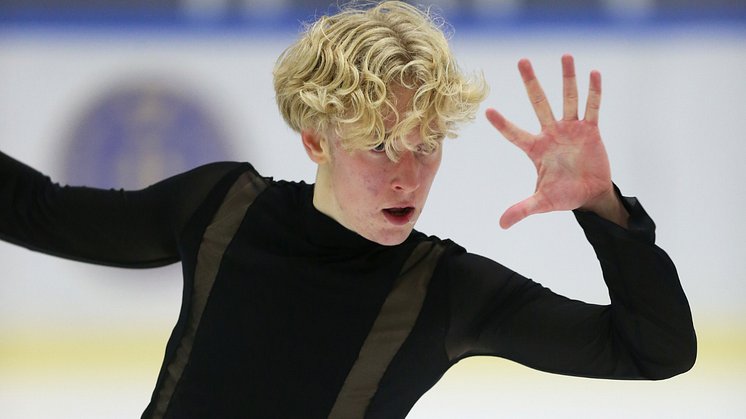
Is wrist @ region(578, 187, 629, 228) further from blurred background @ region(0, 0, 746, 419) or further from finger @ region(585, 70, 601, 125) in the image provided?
blurred background @ region(0, 0, 746, 419)

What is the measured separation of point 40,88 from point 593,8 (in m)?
3.01

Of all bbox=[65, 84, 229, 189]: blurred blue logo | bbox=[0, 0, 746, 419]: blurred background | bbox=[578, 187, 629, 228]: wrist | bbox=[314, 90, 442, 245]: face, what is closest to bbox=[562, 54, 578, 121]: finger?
→ bbox=[578, 187, 629, 228]: wrist

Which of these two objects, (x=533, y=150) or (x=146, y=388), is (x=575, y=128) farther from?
(x=146, y=388)

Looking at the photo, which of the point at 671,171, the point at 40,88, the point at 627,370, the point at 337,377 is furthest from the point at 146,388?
the point at 671,171

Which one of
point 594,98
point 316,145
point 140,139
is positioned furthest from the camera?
point 140,139

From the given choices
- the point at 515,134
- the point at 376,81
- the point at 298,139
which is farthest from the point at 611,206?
the point at 298,139

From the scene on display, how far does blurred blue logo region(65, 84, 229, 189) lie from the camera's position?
3.49 metres

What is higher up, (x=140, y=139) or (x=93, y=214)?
(x=140, y=139)

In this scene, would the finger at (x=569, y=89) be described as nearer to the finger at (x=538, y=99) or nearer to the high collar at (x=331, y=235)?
the finger at (x=538, y=99)

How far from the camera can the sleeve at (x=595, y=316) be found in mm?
1125

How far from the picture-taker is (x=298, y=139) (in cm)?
354

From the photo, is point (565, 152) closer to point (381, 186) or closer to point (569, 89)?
point (569, 89)

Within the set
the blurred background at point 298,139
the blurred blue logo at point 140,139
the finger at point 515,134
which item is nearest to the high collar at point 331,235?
the finger at point 515,134

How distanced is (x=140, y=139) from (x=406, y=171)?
8.48 ft
